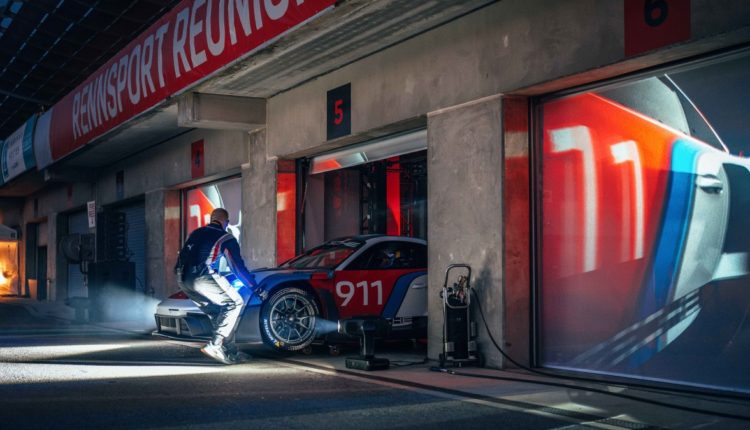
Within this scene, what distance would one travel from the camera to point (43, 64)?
23.7 metres

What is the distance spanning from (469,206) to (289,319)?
2664mm

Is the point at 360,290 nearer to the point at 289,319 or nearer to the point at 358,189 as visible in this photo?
the point at 289,319

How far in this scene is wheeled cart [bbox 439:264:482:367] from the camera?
924cm

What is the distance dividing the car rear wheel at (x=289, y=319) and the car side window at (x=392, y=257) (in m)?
0.84

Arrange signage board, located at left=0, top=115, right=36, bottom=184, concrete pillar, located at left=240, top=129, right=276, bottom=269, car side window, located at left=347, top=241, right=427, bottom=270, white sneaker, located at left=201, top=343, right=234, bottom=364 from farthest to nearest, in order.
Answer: signage board, located at left=0, top=115, right=36, bottom=184
concrete pillar, located at left=240, top=129, right=276, bottom=269
car side window, located at left=347, top=241, right=427, bottom=270
white sneaker, located at left=201, top=343, right=234, bottom=364

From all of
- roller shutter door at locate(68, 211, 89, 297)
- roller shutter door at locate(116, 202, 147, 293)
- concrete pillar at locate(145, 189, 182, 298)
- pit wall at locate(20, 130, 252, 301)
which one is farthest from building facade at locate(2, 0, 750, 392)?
roller shutter door at locate(68, 211, 89, 297)

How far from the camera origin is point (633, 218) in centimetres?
836

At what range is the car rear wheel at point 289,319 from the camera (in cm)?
1033

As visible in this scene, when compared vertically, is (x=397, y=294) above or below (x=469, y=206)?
below

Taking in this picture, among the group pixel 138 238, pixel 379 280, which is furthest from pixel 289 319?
pixel 138 238

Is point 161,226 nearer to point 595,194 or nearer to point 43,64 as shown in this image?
point 43,64

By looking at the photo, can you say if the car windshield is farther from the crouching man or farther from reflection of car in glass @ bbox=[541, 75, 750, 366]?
reflection of car in glass @ bbox=[541, 75, 750, 366]

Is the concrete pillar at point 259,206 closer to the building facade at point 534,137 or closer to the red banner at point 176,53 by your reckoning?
the building facade at point 534,137

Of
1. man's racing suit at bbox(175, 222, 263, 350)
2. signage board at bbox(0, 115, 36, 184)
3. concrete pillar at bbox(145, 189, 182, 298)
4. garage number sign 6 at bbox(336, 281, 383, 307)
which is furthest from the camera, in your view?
signage board at bbox(0, 115, 36, 184)
